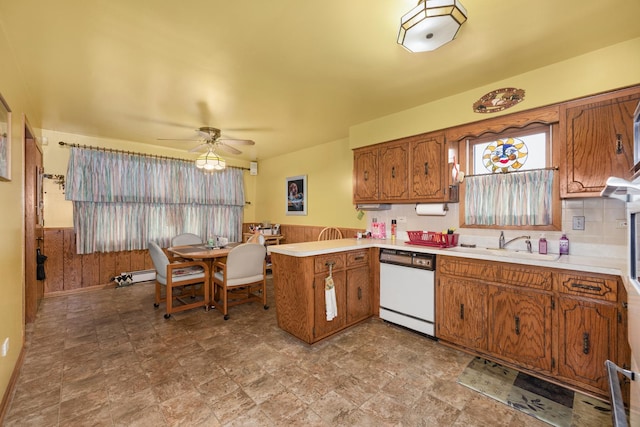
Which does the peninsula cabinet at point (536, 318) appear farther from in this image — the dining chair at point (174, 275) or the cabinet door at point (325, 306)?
the dining chair at point (174, 275)

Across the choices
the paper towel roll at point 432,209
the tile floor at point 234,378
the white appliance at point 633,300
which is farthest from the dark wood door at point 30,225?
the white appliance at point 633,300

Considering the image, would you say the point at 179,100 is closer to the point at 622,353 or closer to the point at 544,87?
the point at 544,87

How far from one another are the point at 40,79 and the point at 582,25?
4477 mm

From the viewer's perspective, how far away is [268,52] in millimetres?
2182

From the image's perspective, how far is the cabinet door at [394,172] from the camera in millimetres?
3328

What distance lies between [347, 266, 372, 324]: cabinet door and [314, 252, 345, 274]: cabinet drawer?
0.60ft

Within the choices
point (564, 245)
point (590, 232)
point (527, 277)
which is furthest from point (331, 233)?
point (590, 232)

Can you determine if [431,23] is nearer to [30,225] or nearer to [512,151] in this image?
[512,151]

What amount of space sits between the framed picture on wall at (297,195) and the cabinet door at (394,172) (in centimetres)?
210

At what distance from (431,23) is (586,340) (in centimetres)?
240

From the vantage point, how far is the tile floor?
1.74 meters

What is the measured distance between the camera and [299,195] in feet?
17.9

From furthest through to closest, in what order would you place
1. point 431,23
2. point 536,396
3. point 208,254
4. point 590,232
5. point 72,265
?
1. point 72,265
2. point 208,254
3. point 590,232
4. point 536,396
5. point 431,23

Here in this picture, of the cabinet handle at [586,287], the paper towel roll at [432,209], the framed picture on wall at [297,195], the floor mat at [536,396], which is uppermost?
the framed picture on wall at [297,195]
